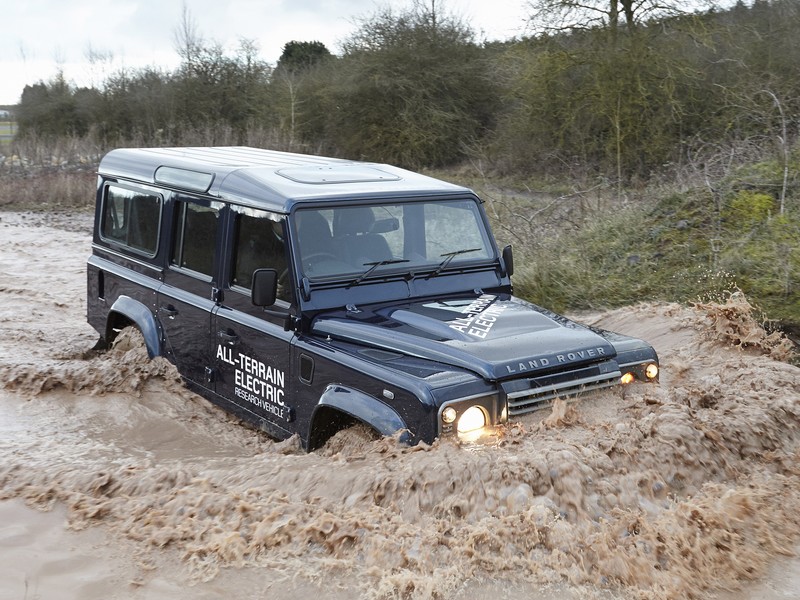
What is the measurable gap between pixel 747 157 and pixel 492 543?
10.1m

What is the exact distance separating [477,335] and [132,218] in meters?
3.43

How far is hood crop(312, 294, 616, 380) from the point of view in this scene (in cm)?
431

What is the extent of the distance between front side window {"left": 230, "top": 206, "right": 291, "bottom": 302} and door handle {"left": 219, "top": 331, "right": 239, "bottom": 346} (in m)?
0.32

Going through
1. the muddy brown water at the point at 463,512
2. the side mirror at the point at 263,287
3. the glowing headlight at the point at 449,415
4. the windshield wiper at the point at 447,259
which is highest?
the windshield wiper at the point at 447,259

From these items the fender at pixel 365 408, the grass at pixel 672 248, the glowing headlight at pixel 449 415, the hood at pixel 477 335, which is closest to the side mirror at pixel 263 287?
the hood at pixel 477 335

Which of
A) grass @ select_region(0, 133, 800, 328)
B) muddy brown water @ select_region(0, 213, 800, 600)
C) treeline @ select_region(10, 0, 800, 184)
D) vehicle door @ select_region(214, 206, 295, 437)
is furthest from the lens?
treeline @ select_region(10, 0, 800, 184)

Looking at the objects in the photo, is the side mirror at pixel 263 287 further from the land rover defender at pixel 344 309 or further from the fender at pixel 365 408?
the fender at pixel 365 408

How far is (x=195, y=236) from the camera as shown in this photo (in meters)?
5.85

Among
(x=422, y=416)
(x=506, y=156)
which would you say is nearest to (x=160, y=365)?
(x=422, y=416)

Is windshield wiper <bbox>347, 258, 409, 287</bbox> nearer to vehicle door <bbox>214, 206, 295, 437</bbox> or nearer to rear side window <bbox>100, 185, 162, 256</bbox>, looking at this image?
vehicle door <bbox>214, 206, 295, 437</bbox>

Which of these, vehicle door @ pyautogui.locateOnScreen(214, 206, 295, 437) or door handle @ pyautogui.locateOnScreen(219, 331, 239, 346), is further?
door handle @ pyautogui.locateOnScreen(219, 331, 239, 346)

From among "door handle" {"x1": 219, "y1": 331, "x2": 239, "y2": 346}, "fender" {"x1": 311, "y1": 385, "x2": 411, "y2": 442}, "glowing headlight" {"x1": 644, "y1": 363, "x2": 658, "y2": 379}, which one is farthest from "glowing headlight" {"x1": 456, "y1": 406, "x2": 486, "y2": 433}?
"door handle" {"x1": 219, "y1": 331, "x2": 239, "y2": 346}

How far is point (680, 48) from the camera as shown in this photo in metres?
18.3

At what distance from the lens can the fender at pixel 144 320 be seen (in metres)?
6.24
